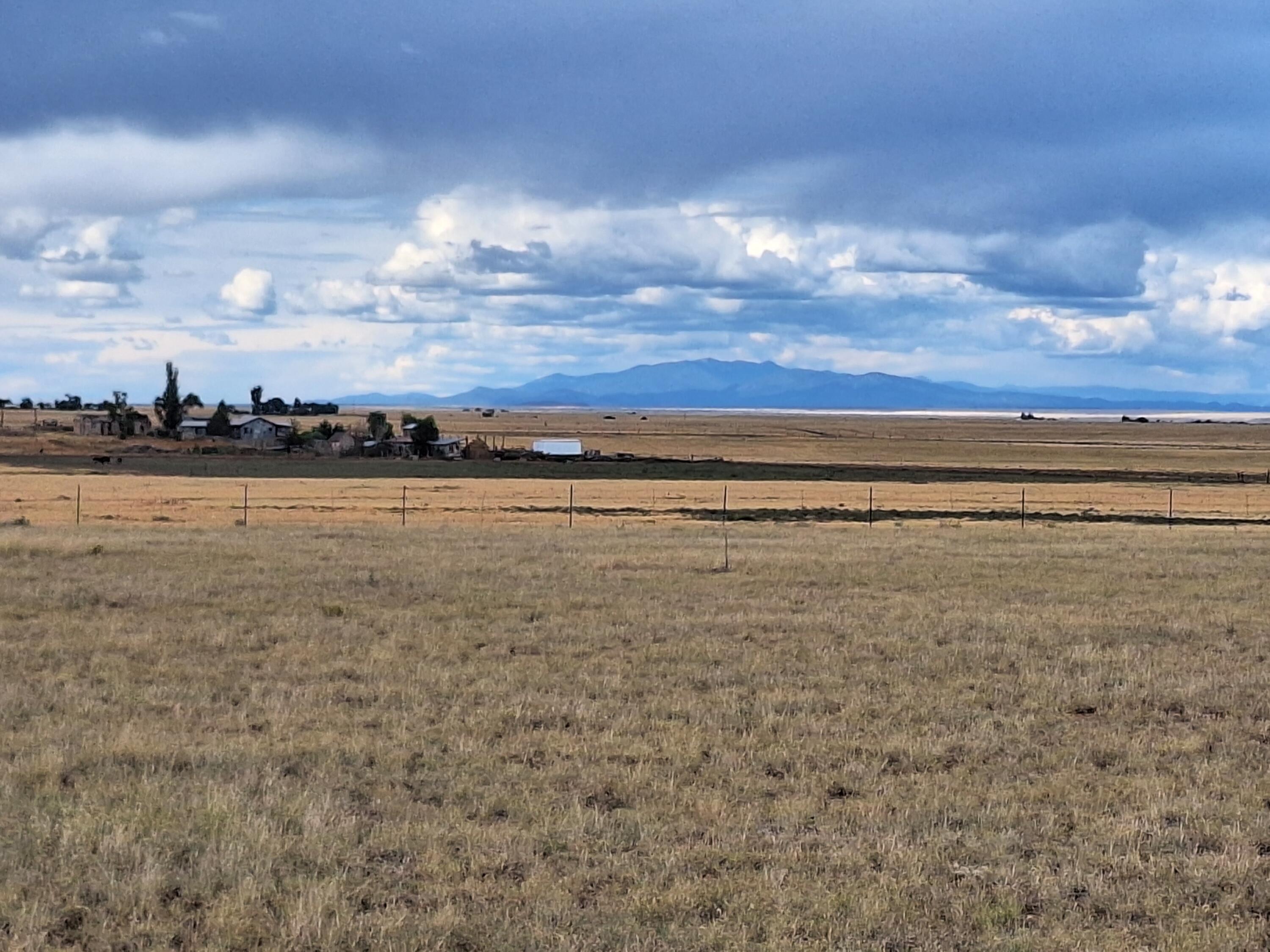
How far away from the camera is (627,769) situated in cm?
973

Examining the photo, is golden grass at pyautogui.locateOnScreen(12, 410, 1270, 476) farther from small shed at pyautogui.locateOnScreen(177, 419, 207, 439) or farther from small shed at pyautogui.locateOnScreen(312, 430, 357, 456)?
small shed at pyautogui.locateOnScreen(312, 430, 357, 456)

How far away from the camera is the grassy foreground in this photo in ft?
22.1

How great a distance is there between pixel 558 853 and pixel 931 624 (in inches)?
432

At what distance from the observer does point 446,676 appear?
13633mm

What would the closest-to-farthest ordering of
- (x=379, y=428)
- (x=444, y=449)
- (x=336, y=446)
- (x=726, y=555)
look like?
(x=726, y=555) < (x=444, y=449) < (x=336, y=446) < (x=379, y=428)

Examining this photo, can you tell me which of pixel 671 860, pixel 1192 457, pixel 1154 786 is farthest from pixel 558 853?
pixel 1192 457

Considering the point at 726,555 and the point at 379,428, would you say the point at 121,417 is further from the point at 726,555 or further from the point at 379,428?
the point at 726,555

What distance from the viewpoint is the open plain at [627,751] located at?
6777 mm

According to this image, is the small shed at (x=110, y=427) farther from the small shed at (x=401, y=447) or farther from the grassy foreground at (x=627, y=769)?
the grassy foreground at (x=627, y=769)

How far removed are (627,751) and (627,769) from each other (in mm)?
586

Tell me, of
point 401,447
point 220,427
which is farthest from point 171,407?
point 401,447

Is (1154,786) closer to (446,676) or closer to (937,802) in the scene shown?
(937,802)

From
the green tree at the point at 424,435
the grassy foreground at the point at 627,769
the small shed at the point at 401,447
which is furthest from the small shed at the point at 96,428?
the grassy foreground at the point at 627,769

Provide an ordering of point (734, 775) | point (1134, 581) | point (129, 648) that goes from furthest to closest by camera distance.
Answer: point (1134, 581)
point (129, 648)
point (734, 775)
